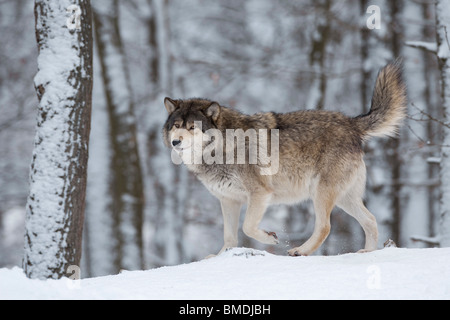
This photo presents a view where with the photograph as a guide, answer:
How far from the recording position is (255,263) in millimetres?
4816

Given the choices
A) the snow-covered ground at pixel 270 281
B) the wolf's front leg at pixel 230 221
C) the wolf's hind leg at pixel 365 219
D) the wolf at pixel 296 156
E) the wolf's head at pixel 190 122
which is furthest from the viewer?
the wolf's front leg at pixel 230 221

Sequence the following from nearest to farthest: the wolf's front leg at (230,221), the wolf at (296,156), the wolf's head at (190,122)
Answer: the wolf's head at (190,122) < the wolf at (296,156) < the wolf's front leg at (230,221)

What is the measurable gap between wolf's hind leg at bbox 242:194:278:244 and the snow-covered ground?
739 millimetres

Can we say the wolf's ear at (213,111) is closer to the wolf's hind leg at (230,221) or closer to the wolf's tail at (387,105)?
the wolf's hind leg at (230,221)

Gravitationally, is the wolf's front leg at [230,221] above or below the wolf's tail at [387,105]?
below

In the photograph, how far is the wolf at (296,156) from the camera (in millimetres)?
5922

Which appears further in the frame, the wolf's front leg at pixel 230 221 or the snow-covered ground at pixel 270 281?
the wolf's front leg at pixel 230 221

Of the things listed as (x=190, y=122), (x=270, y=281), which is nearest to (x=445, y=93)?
(x=190, y=122)

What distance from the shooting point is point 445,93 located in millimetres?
7145

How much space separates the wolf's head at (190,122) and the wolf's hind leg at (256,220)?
0.84 m

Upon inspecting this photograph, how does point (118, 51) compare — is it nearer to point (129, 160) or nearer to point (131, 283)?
point (129, 160)

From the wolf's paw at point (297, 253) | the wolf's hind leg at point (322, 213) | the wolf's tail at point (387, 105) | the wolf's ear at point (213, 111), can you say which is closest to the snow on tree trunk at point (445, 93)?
the wolf's tail at point (387, 105)

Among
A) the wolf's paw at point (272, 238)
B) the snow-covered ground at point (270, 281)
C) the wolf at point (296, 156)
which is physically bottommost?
the snow-covered ground at point (270, 281)

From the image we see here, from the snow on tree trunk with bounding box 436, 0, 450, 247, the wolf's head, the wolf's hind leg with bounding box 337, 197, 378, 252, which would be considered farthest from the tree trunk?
the snow on tree trunk with bounding box 436, 0, 450, 247
